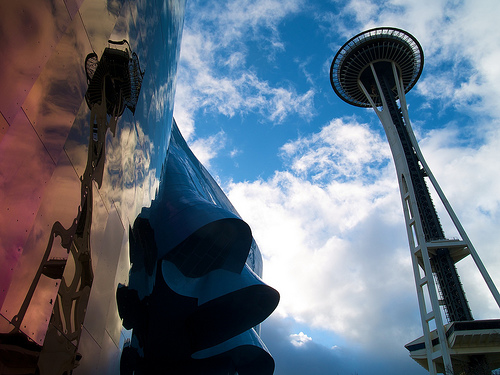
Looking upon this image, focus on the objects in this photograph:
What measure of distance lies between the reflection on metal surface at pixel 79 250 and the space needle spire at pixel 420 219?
32.9 metres

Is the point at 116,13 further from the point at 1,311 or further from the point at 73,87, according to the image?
the point at 1,311

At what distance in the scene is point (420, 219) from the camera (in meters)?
38.1

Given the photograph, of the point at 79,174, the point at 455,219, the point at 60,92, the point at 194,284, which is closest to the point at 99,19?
the point at 60,92

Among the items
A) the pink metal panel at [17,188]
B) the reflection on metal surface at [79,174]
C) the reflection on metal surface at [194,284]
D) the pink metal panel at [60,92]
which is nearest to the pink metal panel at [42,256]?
the reflection on metal surface at [79,174]

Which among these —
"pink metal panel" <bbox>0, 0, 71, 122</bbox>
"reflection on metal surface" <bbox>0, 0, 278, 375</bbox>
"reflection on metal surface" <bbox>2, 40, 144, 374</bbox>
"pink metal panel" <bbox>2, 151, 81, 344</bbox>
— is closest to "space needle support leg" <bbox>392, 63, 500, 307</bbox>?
"reflection on metal surface" <bbox>0, 0, 278, 375</bbox>

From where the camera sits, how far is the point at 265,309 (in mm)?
23391

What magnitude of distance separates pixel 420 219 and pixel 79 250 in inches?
1512

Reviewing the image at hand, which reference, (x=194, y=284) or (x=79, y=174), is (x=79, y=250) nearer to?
(x=79, y=174)

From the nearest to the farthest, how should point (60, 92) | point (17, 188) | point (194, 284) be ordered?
1. point (17, 188)
2. point (60, 92)
3. point (194, 284)

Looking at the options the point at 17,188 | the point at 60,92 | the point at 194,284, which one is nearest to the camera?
the point at 17,188

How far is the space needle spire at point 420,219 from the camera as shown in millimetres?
30828

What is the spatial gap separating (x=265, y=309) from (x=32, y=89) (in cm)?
2124

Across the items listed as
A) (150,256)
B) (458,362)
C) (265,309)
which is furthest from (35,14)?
(458,362)

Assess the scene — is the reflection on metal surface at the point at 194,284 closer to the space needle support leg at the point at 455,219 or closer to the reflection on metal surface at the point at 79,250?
the reflection on metal surface at the point at 79,250
